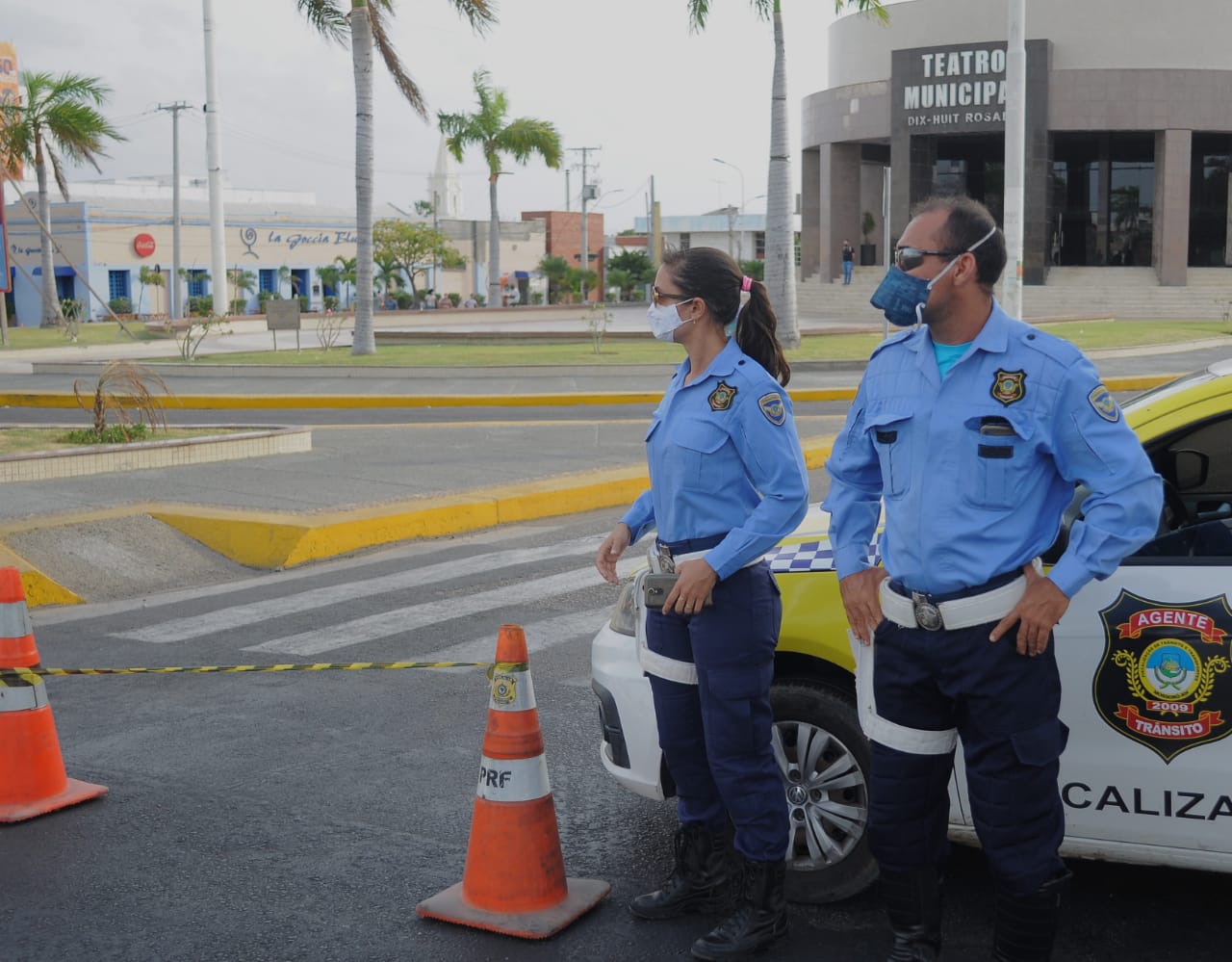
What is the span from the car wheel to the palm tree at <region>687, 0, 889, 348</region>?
24.5m

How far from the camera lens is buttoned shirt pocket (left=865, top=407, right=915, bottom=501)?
3338 mm

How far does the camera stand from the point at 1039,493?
10.7 ft

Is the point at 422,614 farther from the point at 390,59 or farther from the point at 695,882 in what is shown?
Answer: the point at 390,59

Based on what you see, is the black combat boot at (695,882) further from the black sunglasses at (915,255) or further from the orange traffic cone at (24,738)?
the orange traffic cone at (24,738)

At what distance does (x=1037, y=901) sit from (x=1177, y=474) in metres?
2.12

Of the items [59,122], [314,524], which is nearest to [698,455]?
[314,524]

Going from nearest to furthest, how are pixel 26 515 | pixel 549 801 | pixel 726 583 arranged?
pixel 726 583 < pixel 549 801 < pixel 26 515

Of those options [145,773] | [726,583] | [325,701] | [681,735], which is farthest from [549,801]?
[325,701]

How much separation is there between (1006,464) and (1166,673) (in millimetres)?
838

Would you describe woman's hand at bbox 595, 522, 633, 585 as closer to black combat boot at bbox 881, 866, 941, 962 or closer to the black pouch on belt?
the black pouch on belt

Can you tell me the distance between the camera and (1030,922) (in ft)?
10.9

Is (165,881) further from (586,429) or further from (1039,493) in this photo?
(586,429)

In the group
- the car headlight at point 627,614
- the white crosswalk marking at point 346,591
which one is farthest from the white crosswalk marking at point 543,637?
the car headlight at point 627,614

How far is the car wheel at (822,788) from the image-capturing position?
13.5ft
